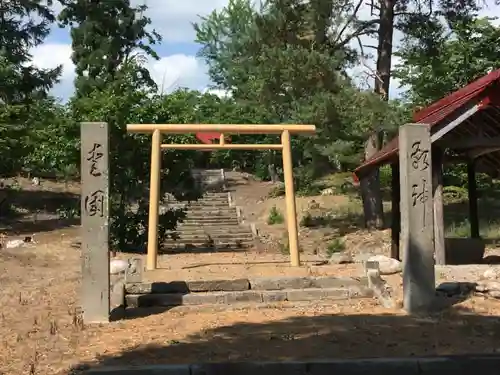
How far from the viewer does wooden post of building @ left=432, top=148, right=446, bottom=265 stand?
38.3 feet

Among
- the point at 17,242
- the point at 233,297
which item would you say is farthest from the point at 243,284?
the point at 17,242

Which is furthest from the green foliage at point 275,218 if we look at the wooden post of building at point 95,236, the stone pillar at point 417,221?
the wooden post of building at point 95,236

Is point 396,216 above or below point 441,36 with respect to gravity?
below

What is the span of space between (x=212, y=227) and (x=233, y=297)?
51.8ft

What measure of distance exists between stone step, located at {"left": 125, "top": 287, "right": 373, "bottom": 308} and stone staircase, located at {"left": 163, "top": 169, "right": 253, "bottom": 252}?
8421 millimetres

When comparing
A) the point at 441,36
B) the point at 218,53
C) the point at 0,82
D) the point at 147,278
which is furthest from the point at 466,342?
the point at 218,53

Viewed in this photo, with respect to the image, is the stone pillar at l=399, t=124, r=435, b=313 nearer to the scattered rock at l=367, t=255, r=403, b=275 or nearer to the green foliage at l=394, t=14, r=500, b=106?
the scattered rock at l=367, t=255, r=403, b=275

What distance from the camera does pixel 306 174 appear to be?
3164 centimetres

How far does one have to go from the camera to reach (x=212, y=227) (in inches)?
978

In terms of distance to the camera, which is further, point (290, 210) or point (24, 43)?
point (24, 43)

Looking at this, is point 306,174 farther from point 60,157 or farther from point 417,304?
point 417,304

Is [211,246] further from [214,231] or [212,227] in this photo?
[212,227]

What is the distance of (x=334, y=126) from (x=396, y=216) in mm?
5982

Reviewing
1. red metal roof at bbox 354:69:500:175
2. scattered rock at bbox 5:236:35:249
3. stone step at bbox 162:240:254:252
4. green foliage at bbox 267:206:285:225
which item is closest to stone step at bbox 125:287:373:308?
red metal roof at bbox 354:69:500:175
